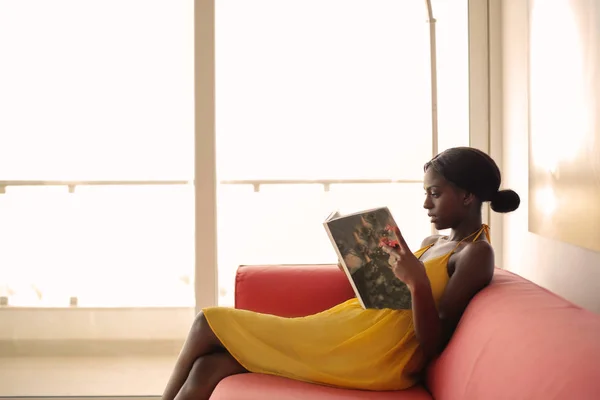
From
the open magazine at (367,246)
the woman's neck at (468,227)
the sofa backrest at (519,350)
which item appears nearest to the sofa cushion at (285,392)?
the sofa backrest at (519,350)

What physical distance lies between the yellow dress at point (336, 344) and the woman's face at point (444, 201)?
0.11 metres

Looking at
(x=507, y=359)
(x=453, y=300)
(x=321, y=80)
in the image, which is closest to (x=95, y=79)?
(x=321, y=80)

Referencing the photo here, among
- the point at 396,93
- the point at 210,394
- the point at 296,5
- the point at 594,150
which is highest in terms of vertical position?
the point at 296,5

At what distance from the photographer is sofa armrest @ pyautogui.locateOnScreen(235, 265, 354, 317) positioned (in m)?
2.86

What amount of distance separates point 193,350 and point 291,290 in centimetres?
58

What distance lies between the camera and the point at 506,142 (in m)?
3.42

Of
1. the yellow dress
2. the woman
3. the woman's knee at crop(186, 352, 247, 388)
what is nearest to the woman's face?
the woman

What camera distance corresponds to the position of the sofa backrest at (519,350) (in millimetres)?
1263

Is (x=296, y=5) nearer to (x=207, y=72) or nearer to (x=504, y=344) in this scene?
(x=207, y=72)

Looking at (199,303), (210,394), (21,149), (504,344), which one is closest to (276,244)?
(199,303)

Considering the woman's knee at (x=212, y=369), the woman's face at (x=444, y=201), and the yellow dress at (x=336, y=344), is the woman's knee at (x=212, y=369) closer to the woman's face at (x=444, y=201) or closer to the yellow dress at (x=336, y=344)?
the yellow dress at (x=336, y=344)

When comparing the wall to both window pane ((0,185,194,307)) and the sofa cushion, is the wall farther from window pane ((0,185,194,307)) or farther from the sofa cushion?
window pane ((0,185,194,307))

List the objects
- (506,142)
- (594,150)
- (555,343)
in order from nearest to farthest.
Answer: (555,343), (594,150), (506,142)

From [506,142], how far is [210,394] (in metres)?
1.86
